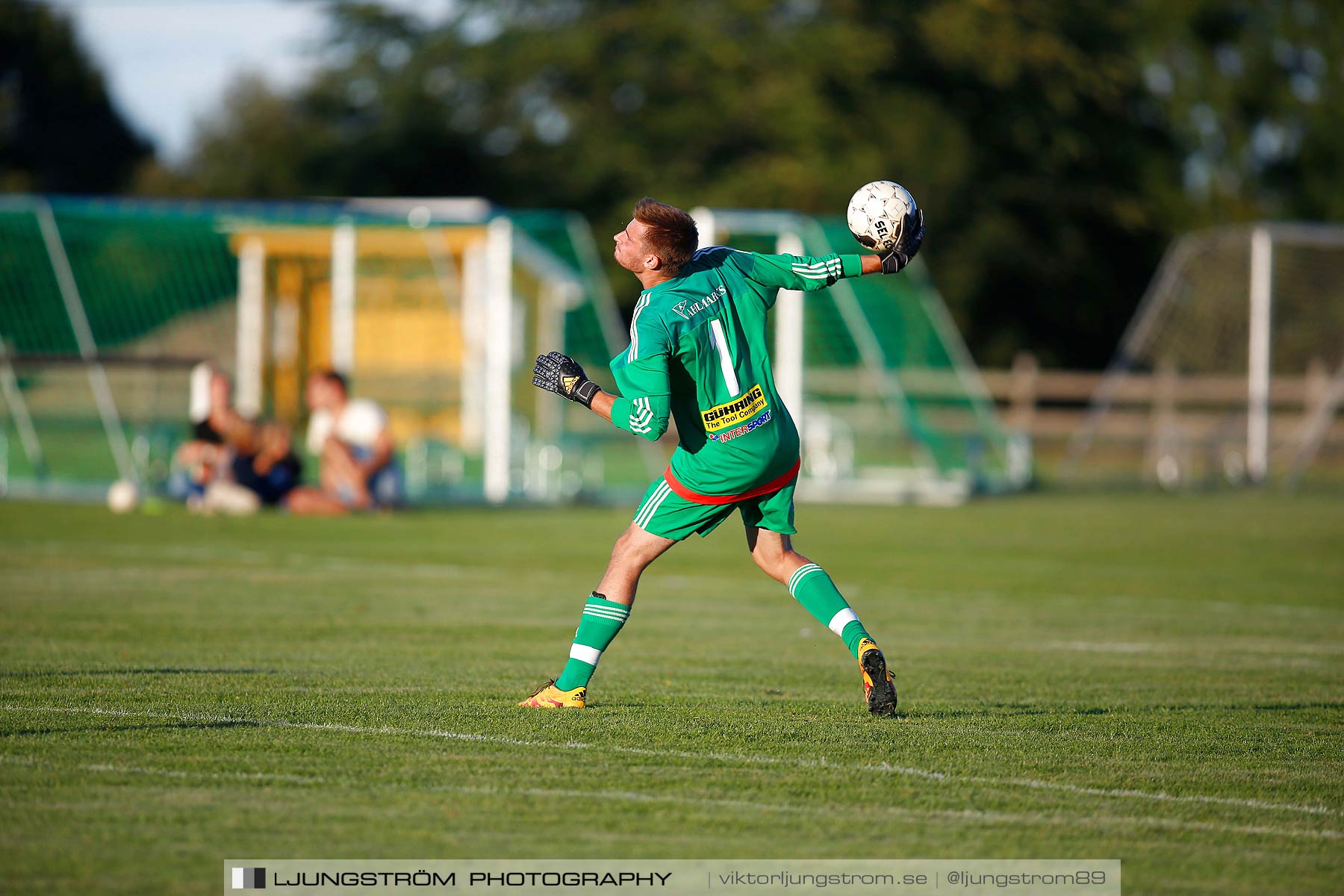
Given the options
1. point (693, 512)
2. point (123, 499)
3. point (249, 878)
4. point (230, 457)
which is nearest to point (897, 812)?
point (249, 878)

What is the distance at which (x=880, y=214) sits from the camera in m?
7.73

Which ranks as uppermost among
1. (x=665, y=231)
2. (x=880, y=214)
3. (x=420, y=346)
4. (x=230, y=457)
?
(x=420, y=346)

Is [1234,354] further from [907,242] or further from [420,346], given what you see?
[907,242]

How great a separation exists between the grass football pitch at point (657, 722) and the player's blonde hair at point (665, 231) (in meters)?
1.87

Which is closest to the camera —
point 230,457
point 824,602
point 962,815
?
point 962,815

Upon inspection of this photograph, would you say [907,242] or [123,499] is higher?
[907,242]

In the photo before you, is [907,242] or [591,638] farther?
[907,242]

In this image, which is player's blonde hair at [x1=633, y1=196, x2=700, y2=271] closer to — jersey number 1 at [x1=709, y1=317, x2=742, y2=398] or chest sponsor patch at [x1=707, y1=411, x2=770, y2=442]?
jersey number 1 at [x1=709, y1=317, x2=742, y2=398]

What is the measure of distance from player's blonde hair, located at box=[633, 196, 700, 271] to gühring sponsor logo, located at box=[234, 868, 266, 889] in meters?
3.25

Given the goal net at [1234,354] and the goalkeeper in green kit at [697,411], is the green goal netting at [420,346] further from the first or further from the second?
the goalkeeper in green kit at [697,411]

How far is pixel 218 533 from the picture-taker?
670 inches

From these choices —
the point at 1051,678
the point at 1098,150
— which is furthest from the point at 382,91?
the point at 1051,678

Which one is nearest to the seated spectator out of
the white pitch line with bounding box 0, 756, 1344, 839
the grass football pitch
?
the grass football pitch

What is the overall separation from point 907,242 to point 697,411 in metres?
1.35
